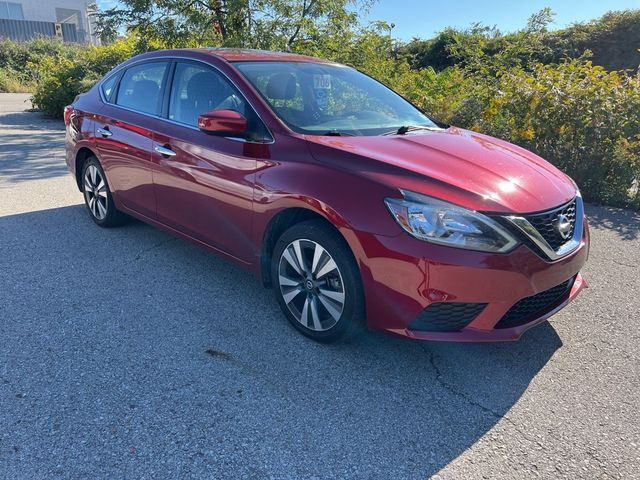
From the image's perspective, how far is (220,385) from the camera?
2.70 metres

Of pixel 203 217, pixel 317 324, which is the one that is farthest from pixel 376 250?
Result: pixel 203 217

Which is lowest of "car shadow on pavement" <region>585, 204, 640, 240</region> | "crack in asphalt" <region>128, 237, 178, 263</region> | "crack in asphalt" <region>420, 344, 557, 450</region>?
"car shadow on pavement" <region>585, 204, 640, 240</region>

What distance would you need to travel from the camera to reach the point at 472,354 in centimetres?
307

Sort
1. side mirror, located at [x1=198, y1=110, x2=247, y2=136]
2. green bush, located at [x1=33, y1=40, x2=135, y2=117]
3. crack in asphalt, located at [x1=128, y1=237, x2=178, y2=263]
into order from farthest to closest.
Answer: green bush, located at [x1=33, y1=40, x2=135, y2=117] < crack in asphalt, located at [x1=128, y1=237, x2=178, y2=263] < side mirror, located at [x1=198, y1=110, x2=247, y2=136]

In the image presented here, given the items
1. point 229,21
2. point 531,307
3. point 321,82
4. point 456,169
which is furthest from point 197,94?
point 229,21

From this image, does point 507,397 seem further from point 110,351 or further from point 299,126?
point 110,351

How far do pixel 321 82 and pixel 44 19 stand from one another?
51421 mm

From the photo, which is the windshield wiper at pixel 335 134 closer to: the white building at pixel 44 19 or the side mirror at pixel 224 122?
the side mirror at pixel 224 122

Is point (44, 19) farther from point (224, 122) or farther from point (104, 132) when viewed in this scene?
point (224, 122)

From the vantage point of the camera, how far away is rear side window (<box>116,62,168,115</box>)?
4.16 m

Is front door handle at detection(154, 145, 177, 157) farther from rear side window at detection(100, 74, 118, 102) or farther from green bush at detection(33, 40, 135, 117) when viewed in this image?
green bush at detection(33, 40, 135, 117)

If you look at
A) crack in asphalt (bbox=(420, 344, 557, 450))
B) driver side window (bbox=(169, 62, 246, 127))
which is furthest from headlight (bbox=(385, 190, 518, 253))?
driver side window (bbox=(169, 62, 246, 127))

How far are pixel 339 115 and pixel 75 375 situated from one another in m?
2.32

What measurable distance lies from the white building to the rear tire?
42.7 metres
